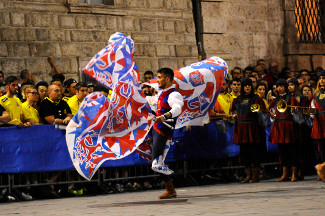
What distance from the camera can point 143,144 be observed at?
39.8 ft

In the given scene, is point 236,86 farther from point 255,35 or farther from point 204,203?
point 255,35

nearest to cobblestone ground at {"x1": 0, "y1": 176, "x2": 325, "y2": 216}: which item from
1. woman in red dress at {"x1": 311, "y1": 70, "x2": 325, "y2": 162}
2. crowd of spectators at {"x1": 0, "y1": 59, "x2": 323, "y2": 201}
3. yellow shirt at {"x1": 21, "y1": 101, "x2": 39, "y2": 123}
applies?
woman in red dress at {"x1": 311, "y1": 70, "x2": 325, "y2": 162}

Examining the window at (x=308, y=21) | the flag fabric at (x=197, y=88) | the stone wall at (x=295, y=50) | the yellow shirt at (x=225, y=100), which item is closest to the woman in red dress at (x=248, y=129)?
the yellow shirt at (x=225, y=100)

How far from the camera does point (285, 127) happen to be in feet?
49.2

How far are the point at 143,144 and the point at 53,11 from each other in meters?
6.60

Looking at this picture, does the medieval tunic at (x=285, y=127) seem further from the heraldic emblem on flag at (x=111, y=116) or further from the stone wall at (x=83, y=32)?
the stone wall at (x=83, y=32)

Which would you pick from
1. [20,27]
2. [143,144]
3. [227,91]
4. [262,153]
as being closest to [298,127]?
[262,153]

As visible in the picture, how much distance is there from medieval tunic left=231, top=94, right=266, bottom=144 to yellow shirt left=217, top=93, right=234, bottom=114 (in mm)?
878

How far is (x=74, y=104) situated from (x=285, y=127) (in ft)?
13.2

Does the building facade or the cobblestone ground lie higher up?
the building facade

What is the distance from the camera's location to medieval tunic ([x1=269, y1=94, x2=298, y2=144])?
589 inches

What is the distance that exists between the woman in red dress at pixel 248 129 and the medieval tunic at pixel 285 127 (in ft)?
1.01

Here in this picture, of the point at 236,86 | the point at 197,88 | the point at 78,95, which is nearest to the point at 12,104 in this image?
the point at 78,95

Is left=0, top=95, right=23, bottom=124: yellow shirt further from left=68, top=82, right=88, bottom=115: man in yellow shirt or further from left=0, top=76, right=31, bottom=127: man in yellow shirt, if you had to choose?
left=68, top=82, right=88, bottom=115: man in yellow shirt
